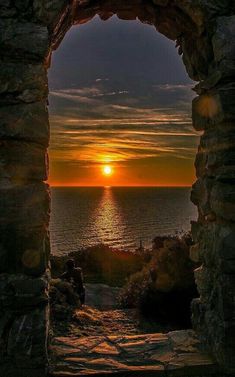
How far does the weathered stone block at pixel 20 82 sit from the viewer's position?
397cm

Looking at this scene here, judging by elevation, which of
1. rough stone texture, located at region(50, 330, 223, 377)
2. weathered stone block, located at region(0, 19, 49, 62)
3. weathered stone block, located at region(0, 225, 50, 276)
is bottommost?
rough stone texture, located at region(50, 330, 223, 377)

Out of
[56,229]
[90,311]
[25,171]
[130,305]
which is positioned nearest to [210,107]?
[25,171]

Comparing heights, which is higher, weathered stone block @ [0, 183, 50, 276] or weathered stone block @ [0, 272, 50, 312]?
weathered stone block @ [0, 183, 50, 276]

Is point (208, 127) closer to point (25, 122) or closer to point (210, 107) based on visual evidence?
point (210, 107)

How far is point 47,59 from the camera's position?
4.30 metres

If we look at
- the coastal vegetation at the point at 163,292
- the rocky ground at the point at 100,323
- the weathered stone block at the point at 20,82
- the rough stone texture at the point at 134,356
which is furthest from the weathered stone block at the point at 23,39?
the coastal vegetation at the point at 163,292

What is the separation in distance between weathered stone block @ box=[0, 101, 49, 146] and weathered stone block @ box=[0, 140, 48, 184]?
8 cm

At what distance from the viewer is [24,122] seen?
397 cm

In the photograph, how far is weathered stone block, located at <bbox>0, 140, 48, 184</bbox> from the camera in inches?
158

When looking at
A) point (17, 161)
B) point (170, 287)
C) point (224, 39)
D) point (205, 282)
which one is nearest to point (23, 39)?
→ point (17, 161)

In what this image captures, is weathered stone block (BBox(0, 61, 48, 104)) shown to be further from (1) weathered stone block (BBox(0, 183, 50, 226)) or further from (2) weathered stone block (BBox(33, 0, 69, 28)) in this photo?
(1) weathered stone block (BBox(0, 183, 50, 226))

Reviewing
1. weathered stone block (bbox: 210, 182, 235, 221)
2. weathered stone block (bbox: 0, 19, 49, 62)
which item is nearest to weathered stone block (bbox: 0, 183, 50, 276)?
weathered stone block (bbox: 0, 19, 49, 62)

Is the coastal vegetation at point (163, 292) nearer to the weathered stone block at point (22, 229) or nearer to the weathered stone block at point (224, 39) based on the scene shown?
the weathered stone block at point (22, 229)

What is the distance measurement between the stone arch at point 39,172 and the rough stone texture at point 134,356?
22 cm
